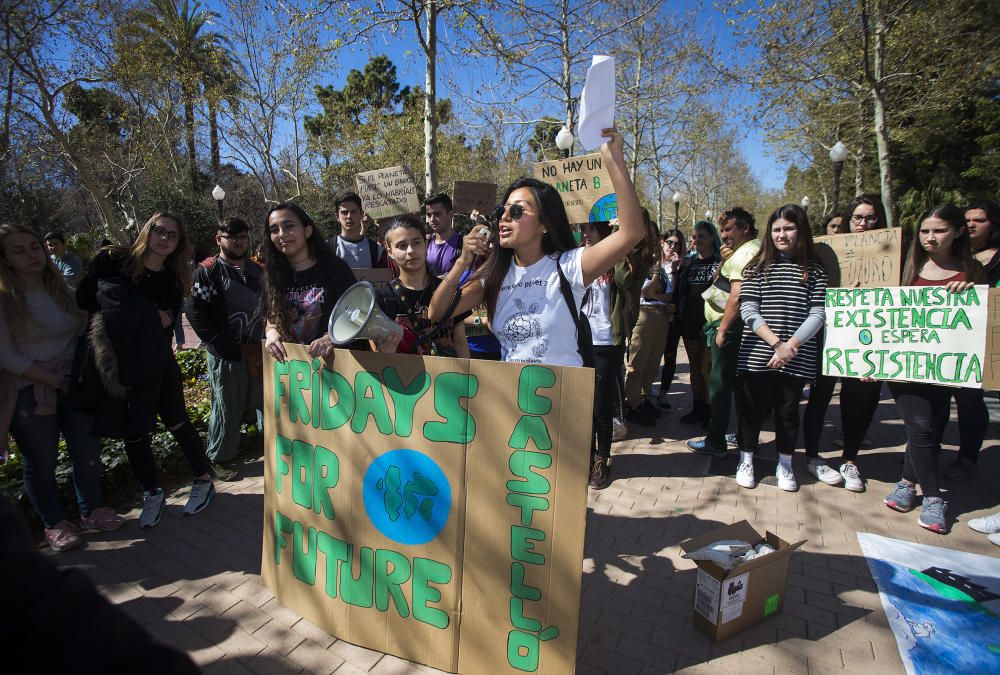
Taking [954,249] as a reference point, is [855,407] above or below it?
below

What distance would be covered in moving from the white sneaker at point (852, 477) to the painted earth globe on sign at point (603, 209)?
266cm

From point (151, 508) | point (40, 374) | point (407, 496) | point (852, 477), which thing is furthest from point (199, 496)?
point (852, 477)

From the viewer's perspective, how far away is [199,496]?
3646mm

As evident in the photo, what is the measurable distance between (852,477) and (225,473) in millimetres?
4903

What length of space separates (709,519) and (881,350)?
1.60m

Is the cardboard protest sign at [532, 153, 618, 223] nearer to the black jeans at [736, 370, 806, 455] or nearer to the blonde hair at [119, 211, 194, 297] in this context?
the black jeans at [736, 370, 806, 455]

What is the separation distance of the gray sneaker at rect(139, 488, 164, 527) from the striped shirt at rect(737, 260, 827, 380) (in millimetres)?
4266

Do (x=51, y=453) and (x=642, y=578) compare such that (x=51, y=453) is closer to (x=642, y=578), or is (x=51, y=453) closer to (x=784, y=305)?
(x=642, y=578)

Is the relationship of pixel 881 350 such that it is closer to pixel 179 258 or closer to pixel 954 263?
pixel 954 263

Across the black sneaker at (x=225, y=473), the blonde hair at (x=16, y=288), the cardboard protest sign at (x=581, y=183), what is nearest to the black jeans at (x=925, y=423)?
the cardboard protest sign at (x=581, y=183)

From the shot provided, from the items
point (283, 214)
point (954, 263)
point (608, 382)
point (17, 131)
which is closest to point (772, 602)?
point (608, 382)

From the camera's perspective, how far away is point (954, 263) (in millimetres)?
3350

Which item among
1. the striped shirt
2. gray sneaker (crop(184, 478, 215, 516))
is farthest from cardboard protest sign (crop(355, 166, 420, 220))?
the striped shirt

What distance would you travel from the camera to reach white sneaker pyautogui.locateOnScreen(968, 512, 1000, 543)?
3.19 metres
